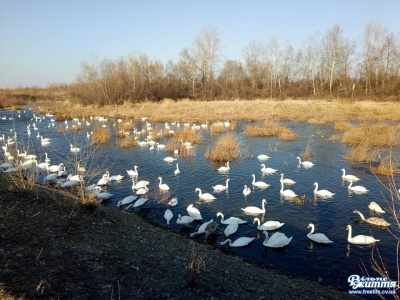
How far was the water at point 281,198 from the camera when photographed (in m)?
8.33

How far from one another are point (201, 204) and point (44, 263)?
694 cm

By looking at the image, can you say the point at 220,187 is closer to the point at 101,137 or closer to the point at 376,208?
the point at 376,208

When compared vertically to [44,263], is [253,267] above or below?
below

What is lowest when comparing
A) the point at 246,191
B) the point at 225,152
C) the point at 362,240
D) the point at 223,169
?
the point at 362,240

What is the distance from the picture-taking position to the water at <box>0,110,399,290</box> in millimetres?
8328

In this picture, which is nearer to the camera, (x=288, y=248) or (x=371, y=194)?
(x=288, y=248)

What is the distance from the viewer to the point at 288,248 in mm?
8898

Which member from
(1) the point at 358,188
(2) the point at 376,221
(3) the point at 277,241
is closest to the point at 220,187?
(3) the point at 277,241

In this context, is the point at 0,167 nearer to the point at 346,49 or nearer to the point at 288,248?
the point at 288,248

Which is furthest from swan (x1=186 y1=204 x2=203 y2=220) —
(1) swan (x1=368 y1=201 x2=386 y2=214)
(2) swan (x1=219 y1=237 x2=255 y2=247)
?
(1) swan (x1=368 y1=201 x2=386 y2=214)

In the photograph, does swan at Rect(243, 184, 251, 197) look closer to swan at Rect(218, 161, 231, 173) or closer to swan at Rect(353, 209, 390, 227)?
swan at Rect(218, 161, 231, 173)

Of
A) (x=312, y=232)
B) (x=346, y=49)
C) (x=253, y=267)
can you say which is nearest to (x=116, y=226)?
(x=253, y=267)

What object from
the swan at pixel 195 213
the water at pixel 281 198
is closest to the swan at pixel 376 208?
the water at pixel 281 198

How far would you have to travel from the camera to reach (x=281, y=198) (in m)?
12.5
